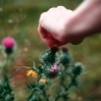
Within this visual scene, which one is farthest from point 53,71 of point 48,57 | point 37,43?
point 37,43

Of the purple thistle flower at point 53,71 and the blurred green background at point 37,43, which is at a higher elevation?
the blurred green background at point 37,43

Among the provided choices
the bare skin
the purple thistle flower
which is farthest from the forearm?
the purple thistle flower

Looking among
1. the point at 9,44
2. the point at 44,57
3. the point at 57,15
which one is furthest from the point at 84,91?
the point at 57,15

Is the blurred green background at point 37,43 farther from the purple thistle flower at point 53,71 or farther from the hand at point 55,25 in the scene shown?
the hand at point 55,25

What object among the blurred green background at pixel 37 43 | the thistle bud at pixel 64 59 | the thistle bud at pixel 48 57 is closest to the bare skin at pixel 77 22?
the thistle bud at pixel 48 57

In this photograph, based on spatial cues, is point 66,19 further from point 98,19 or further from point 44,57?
point 44,57

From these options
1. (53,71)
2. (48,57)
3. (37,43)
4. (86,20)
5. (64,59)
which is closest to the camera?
(86,20)

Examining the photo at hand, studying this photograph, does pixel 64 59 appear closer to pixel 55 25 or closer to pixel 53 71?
pixel 53 71
